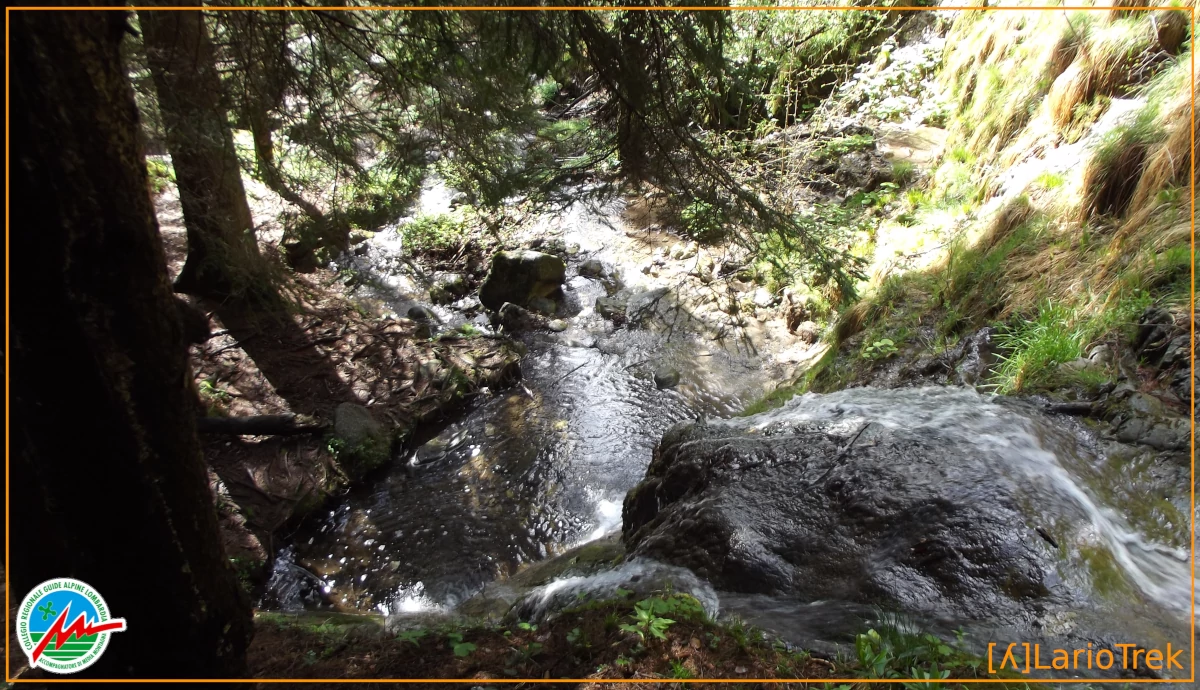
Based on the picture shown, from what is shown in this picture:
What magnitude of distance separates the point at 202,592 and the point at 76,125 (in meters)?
1.42

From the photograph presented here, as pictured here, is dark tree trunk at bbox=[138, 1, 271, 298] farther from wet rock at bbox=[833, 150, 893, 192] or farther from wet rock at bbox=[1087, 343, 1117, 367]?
wet rock at bbox=[833, 150, 893, 192]

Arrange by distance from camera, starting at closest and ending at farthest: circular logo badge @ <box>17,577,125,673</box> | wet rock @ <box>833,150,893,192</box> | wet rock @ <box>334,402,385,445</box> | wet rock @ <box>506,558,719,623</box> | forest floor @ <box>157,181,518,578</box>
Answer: circular logo badge @ <box>17,577,125,673</box>, wet rock @ <box>506,558,719,623</box>, forest floor @ <box>157,181,518,578</box>, wet rock @ <box>334,402,385,445</box>, wet rock @ <box>833,150,893,192</box>

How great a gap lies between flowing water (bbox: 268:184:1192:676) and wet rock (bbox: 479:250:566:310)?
0.53 metres

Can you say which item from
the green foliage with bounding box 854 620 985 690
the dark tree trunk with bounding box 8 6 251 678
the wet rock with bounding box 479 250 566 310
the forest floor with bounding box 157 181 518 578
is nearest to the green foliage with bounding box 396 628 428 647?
the dark tree trunk with bounding box 8 6 251 678

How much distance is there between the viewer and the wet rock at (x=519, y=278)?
10133mm

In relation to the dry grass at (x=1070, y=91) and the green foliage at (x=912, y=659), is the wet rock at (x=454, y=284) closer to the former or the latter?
the dry grass at (x=1070, y=91)

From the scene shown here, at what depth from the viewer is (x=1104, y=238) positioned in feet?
16.0

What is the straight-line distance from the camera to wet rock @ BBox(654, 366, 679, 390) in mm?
7922

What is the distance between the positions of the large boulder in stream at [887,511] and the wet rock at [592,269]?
669 centimetres

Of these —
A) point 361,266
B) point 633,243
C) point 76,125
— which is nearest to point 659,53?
point 76,125

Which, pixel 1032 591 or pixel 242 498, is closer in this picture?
pixel 1032 591

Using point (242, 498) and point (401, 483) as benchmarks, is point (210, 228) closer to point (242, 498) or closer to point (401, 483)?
point (242, 498)

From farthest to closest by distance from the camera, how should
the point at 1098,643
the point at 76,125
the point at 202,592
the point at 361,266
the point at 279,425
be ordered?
the point at 361,266, the point at 279,425, the point at 1098,643, the point at 202,592, the point at 76,125

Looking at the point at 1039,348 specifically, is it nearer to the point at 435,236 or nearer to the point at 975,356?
the point at 975,356
